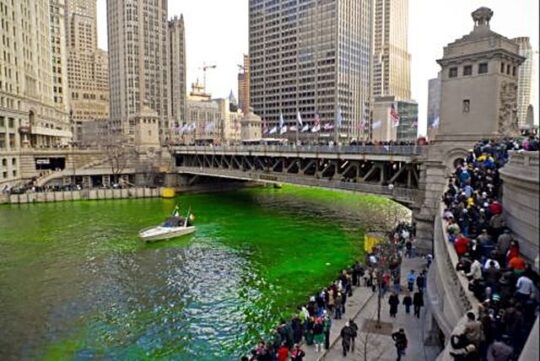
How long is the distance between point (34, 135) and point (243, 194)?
145 feet

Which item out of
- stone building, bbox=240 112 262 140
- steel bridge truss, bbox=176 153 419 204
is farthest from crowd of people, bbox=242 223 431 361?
stone building, bbox=240 112 262 140

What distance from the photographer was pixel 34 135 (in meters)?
85.2

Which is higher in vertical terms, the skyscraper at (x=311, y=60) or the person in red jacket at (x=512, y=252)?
the skyscraper at (x=311, y=60)

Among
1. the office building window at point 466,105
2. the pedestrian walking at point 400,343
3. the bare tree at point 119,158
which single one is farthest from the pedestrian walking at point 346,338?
the bare tree at point 119,158

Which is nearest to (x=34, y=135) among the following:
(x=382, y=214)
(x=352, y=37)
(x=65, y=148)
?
(x=65, y=148)

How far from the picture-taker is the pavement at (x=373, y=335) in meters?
17.2

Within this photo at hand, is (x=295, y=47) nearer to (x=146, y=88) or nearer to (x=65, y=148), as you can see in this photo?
(x=146, y=88)

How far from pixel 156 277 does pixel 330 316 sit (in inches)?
584

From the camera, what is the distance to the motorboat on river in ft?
133

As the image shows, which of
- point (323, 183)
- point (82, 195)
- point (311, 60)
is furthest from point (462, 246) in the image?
point (311, 60)

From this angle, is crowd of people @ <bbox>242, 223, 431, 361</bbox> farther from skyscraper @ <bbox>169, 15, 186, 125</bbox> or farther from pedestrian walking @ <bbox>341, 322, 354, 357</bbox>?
skyscraper @ <bbox>169, 15, 186, 125</bbox>

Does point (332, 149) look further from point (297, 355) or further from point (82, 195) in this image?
point (82, 195)

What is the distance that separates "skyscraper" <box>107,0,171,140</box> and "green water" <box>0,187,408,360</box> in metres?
118

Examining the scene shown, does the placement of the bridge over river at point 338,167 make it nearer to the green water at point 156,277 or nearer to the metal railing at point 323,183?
the metal railing at point 323,183
